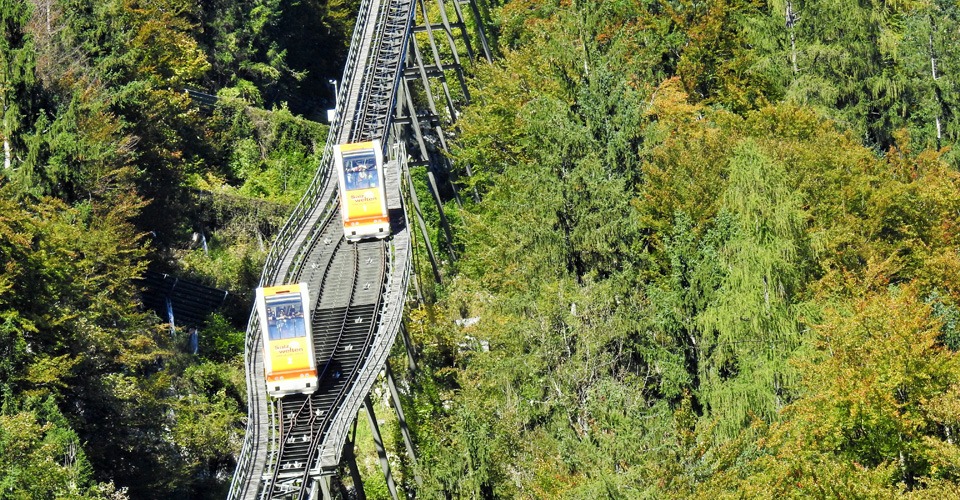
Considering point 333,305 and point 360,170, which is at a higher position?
point 360,170

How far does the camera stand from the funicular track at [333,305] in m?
41.7

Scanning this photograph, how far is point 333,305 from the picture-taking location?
49406mm

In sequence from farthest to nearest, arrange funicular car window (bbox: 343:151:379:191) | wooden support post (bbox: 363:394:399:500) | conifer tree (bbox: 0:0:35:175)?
conifer tree (bbox: 0:0:35:175)
funicular car window (bbox: 343:151:379:191)
wooden support post (bbox: 363:394:399:500)

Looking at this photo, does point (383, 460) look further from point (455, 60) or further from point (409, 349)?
point (455, 60)

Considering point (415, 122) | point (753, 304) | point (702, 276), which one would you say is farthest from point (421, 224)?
point (753, 304)

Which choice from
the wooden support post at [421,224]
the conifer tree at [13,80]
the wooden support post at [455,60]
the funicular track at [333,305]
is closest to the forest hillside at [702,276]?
the wooden support post at [455,60]

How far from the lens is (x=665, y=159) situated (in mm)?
52031

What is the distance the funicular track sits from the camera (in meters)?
41.7

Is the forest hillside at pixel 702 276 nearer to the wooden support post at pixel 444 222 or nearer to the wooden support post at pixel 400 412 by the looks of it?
the wooden support post at pixel 400 412

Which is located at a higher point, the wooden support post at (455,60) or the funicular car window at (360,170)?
the wooden support post at (455,60)

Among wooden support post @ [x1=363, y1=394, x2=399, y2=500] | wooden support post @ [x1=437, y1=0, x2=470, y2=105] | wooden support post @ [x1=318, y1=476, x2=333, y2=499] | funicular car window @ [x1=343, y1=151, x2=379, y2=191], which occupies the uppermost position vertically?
wooden support post @ [x1=437, y1=0, x2=470, y2=105]

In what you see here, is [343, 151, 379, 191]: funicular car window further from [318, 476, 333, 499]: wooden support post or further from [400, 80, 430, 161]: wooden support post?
[318, 476, 333, 499]: wooden support post

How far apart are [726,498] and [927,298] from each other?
17.9 metres

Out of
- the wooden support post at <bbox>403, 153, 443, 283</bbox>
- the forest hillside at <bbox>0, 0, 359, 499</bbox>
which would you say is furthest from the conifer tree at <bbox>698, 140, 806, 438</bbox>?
the forest hillside at <bbox>0, 0, 359, 499</bbox>
